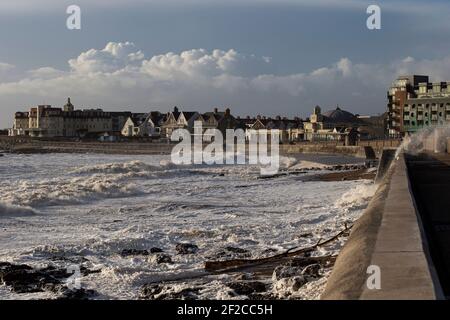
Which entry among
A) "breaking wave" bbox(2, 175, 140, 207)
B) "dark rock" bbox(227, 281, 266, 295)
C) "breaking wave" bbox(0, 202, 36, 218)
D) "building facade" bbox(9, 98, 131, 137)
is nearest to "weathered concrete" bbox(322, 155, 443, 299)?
"dark rock" bbox(227, 281, 266, 295)

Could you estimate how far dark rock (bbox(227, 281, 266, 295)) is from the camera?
6.95 metres

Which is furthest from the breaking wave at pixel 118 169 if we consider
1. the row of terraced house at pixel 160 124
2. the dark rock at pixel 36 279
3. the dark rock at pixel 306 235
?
the row of terraced house at pixel 160 124

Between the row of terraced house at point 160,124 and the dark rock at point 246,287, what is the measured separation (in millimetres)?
103867

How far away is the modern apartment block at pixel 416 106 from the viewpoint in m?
101

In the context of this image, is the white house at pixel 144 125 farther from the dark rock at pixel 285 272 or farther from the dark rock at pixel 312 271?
the dark rock at pixel 312 271

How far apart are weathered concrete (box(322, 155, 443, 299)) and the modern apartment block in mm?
92289

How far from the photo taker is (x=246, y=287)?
7117 mm

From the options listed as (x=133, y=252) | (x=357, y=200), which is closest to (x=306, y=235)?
(x=133, y=252)

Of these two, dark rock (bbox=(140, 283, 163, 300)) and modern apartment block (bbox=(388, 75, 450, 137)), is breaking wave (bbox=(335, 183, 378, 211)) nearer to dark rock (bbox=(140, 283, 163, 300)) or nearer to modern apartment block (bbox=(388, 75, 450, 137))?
dark rock (bbox=(140, 283, 163, 300))

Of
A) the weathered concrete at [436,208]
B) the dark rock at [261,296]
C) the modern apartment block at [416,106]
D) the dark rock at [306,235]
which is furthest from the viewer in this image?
the modern apartment block at [416,106]
